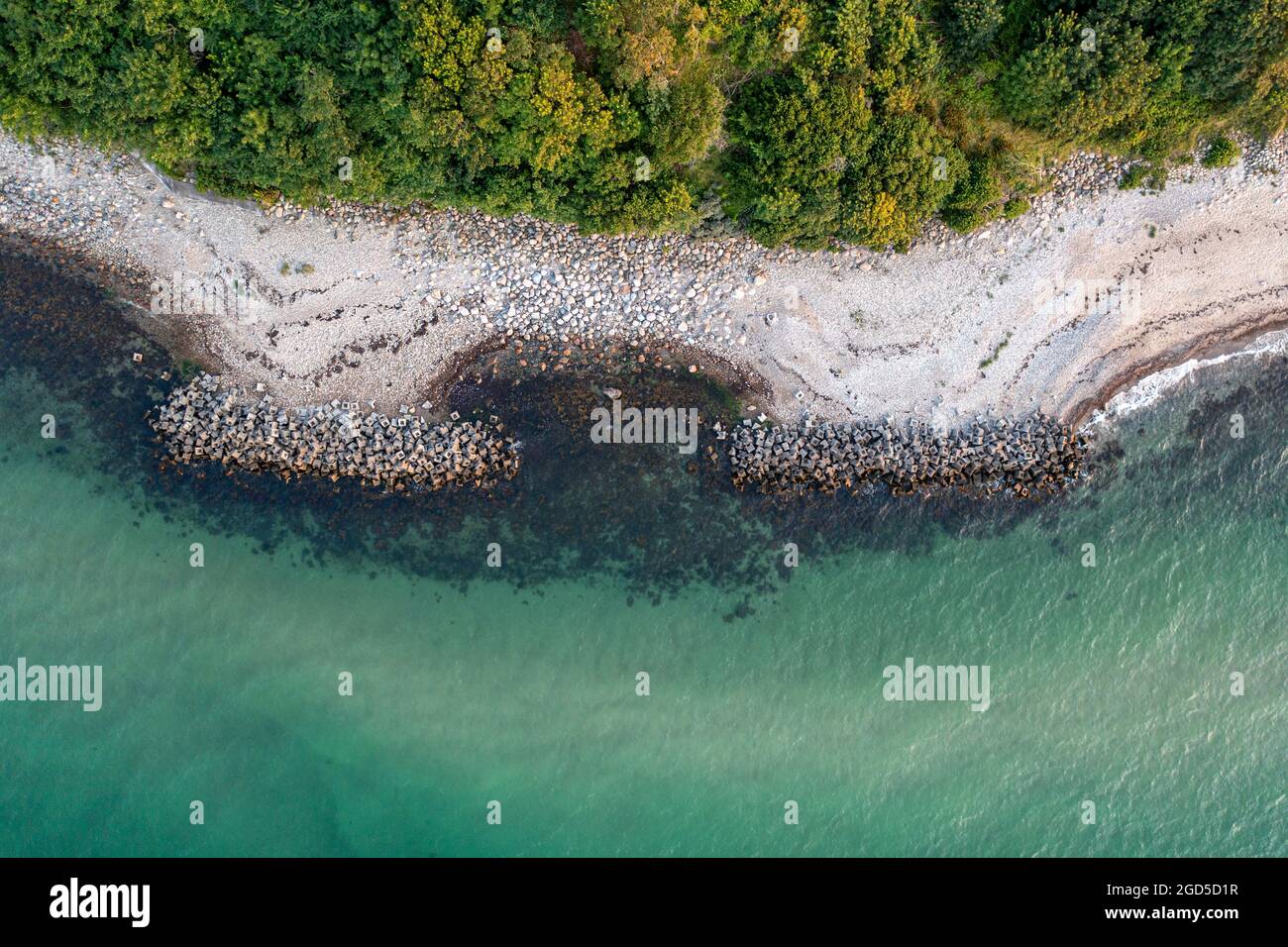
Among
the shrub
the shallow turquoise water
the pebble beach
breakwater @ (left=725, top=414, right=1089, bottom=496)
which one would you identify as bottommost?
the shallow turquoise water

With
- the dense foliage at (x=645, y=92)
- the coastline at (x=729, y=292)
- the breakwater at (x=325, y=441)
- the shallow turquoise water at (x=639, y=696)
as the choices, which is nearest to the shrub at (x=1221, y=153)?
the coastline at (x=729, y=292)

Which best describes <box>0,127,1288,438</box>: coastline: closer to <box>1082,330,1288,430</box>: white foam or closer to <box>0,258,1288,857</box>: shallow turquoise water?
<box>1082,330,1288,430</box>: white foam

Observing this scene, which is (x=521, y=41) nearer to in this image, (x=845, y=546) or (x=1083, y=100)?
(x=1083, y=100)

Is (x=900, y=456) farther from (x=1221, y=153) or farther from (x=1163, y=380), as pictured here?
(x=1221, y=153)

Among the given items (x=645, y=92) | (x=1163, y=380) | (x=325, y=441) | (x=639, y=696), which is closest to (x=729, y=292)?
(x=645, y=92)

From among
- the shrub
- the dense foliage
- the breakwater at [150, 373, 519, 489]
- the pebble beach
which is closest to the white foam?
the pebble beach

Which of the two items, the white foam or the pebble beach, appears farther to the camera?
the white foam

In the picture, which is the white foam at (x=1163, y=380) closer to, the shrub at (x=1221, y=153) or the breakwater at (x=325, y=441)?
the shrub at (x=1221, y=153)
